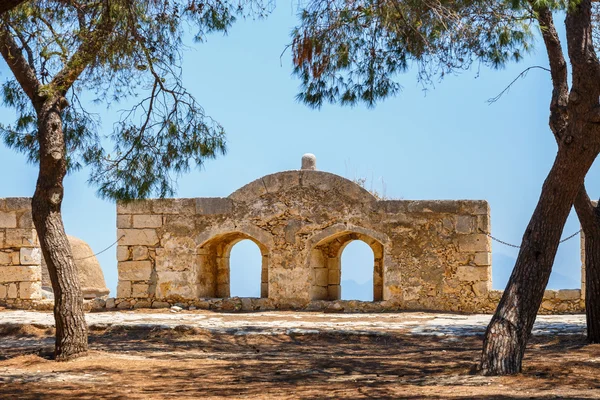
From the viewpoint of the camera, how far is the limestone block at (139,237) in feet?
50.5

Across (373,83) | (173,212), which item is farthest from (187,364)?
(173,212)

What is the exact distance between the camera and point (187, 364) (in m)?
8.73

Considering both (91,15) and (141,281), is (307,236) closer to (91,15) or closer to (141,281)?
(141,281)

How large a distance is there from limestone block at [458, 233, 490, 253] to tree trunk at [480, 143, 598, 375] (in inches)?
260

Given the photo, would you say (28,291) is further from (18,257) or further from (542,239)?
(542,239)

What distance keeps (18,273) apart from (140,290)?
2.42 metres

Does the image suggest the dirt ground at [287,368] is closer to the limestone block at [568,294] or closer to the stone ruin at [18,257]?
the limestone block at [568,294]

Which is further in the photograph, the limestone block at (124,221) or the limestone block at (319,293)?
the limestone block at (124,221)

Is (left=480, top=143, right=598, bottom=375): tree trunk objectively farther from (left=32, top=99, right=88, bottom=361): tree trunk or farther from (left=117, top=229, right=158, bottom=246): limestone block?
(left=117, top=229, right=158, bottom=246): limestone block

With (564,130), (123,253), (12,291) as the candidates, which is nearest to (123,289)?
(123,253)

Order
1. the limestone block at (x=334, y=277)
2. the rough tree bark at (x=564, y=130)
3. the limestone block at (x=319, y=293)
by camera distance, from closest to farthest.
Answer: the rough tree bark at (x=564, y=130) < the limestone block at (x=319, y=293) < the limestone block at (x=334, y=277)

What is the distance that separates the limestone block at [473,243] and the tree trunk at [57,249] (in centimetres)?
770

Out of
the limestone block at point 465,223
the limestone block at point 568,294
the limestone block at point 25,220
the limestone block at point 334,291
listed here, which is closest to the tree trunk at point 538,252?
the limestone block at point 465,223

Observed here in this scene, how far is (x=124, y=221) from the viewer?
15469 millimetres
